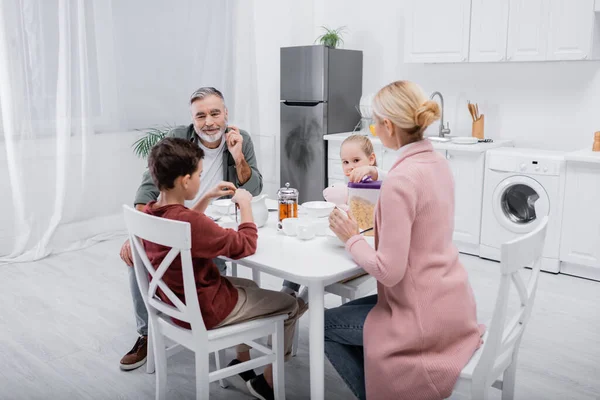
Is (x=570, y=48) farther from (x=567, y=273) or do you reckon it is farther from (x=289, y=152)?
(x=289, y=152)

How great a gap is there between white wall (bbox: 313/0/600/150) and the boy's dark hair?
10.6 ft

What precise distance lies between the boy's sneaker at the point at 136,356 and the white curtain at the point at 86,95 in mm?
1879

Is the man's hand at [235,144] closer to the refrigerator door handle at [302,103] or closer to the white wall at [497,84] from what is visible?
the refrigerator door handle at [302,103]

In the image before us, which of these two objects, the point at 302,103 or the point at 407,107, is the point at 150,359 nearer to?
the point at 407,107

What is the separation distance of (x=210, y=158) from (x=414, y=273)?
1.42 meters

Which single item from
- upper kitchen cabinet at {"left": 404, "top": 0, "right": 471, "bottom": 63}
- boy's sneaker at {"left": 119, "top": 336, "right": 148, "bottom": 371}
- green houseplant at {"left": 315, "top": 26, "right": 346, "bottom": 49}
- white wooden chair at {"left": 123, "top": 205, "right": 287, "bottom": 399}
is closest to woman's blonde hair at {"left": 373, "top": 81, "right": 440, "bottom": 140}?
white wooden chair at {"left": 123, "top": 205, "right": 287, "bottom": 399}

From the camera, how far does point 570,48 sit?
3.82 meters

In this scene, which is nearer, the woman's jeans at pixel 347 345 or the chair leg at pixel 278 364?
the woman's jeans at pixel 347 345

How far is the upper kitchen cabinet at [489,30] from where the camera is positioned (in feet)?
13.4

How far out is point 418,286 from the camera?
5.45ft

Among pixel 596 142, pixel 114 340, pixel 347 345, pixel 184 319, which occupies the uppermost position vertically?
pixel 596 142

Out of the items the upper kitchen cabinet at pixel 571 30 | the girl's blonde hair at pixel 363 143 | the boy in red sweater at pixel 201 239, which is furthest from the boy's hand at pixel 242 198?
the upper kitchen cabinet at pixel 571 30

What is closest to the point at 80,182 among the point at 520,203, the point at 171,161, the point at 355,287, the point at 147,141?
the point at 147,141

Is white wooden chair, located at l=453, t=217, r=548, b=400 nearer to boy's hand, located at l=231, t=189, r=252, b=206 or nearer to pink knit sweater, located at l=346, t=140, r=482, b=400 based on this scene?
pink knit sweater, located at l=346, t=140, r=482, b=400
